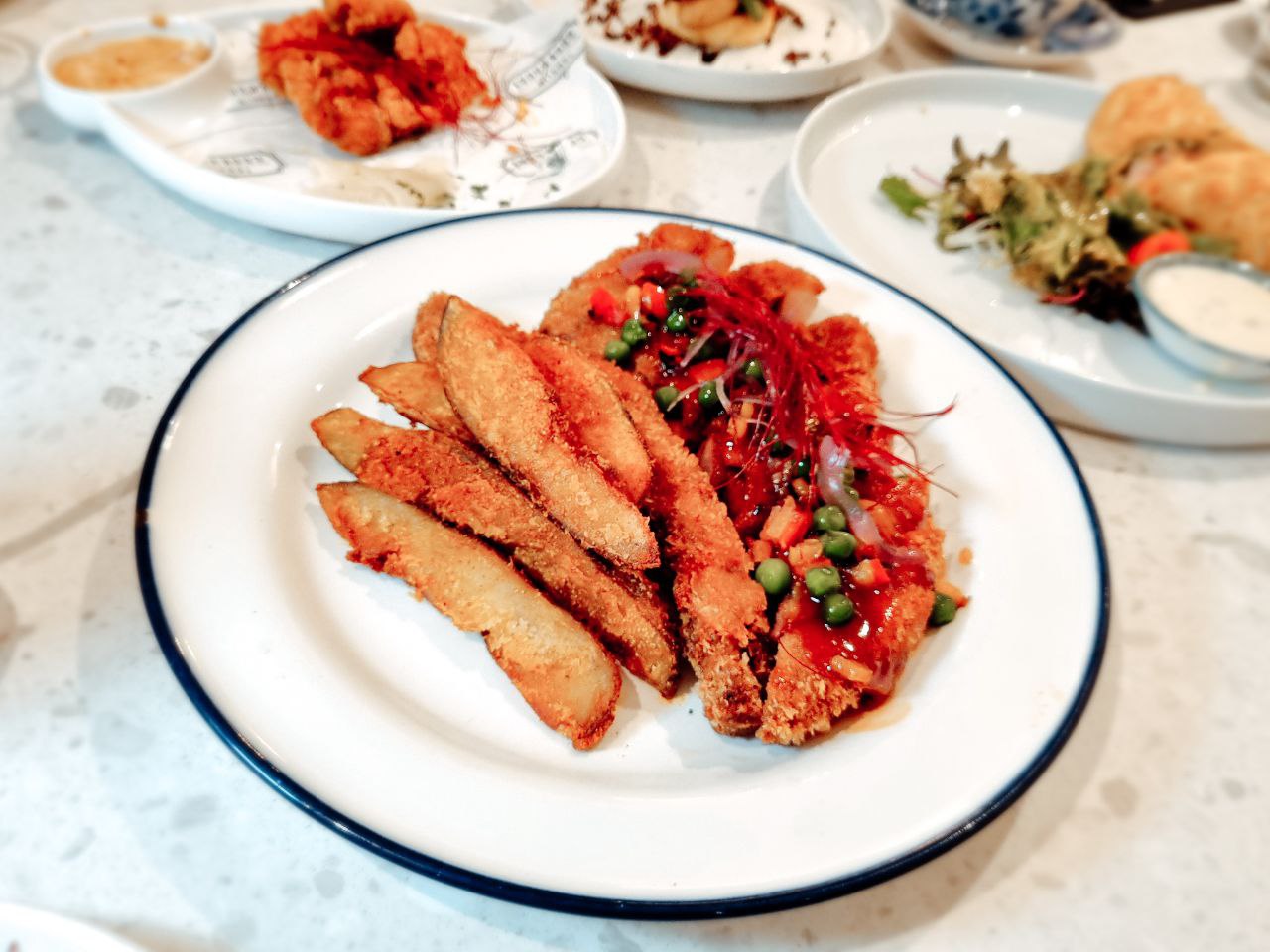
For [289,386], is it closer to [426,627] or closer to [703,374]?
[426,627]

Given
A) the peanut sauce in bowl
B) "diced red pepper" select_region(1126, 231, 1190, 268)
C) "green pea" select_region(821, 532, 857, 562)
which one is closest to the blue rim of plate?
"green pea" select_region(821, 532, 857, 562)

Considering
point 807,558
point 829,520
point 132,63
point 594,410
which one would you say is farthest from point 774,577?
point 132,63

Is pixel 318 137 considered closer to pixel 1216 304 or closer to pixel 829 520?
pixel 829 520

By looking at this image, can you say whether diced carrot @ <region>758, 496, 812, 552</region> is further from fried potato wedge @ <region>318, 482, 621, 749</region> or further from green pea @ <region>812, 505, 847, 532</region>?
fried potato wedge @ <region>318, 482, 621, 749</region>

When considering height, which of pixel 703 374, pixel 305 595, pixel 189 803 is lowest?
pixel 189 803

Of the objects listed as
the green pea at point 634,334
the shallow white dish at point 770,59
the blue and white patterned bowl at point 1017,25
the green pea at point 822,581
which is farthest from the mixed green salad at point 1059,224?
the green pea at point 822,581

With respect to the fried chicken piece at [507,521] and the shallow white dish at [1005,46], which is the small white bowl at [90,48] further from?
the shallow white dish at [1005,46]

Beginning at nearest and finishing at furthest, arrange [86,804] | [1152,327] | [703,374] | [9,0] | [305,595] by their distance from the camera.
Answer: [86,804] < [305,595] < [703,374] < [1152,327] < [9,0]

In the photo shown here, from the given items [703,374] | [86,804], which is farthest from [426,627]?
[703,374]
